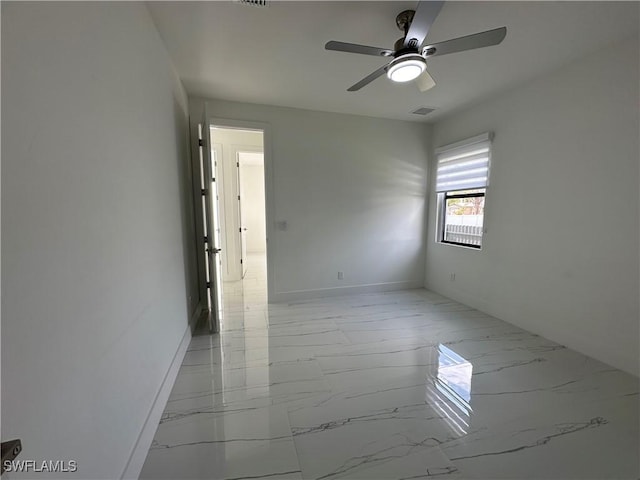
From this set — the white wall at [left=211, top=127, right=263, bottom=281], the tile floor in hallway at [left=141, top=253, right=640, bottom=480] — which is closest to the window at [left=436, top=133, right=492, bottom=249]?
the tile floor in hallway at [left=141, top=253, right=640, bottom=480]

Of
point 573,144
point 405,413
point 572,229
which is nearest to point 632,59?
point 573,144

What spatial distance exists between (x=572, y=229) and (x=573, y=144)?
77 cm

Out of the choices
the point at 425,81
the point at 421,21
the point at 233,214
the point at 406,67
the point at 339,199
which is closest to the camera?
the point at 421,21

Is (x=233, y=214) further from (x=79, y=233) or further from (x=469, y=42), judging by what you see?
(x=469, y=42)

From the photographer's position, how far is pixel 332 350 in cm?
251

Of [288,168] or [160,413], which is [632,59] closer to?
[288,168]

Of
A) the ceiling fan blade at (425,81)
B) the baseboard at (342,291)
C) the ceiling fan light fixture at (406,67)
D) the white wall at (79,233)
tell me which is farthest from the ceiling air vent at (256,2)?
the baseboard at (342,291)

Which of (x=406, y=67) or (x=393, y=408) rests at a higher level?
(x=406, y=67)

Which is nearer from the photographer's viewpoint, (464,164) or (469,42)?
(469,42)

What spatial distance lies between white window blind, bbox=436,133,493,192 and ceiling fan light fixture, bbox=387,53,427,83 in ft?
6.17

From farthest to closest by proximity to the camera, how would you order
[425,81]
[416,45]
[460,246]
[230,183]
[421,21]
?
1. [230,183]
2. [460,246]
3. [425,81]
4. [416,45]
5. [421,21]

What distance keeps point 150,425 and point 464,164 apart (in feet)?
13.5

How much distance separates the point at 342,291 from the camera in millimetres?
4055

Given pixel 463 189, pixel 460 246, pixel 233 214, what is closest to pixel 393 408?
pixel 460 246
